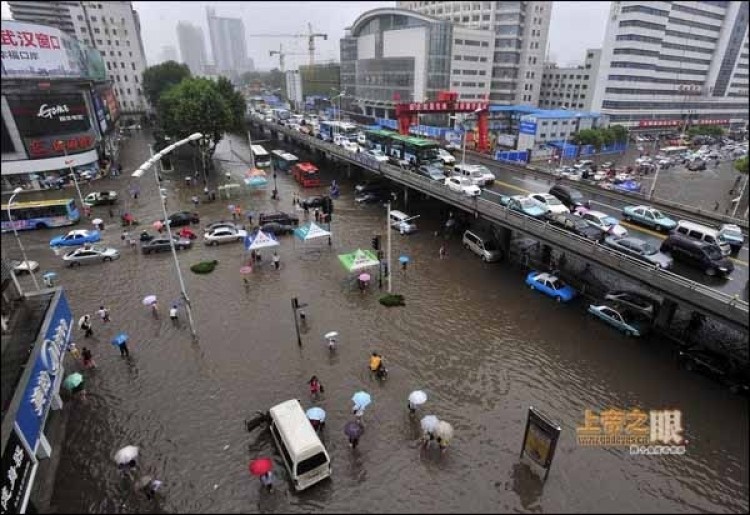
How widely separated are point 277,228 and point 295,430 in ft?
87.8

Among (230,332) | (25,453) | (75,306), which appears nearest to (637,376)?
(230,332)

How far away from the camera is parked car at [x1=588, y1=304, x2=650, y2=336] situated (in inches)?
898

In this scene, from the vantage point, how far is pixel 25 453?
13953 mm

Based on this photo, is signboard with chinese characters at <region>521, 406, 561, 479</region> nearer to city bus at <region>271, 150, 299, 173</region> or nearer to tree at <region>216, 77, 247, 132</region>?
city bus at <region>271, 150, 299, 173</region>

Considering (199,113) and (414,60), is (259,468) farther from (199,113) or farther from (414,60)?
(414,60)

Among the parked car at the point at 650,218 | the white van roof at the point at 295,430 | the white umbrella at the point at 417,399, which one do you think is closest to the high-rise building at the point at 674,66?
the parked car at the point at 650,218

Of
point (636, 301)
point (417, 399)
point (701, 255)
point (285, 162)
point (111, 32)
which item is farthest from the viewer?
point (111, 32)

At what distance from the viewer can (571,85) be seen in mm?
106125

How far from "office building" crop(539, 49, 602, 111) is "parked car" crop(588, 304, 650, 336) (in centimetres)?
9382

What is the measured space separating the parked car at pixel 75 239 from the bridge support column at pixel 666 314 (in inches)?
1799

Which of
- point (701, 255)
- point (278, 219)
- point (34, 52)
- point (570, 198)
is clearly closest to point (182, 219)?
point (278, 219)

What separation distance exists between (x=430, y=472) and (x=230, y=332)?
47.8 ft

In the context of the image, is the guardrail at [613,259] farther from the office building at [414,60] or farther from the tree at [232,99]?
the office building at [414,60]

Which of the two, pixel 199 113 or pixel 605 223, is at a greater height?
pixel 199 113
